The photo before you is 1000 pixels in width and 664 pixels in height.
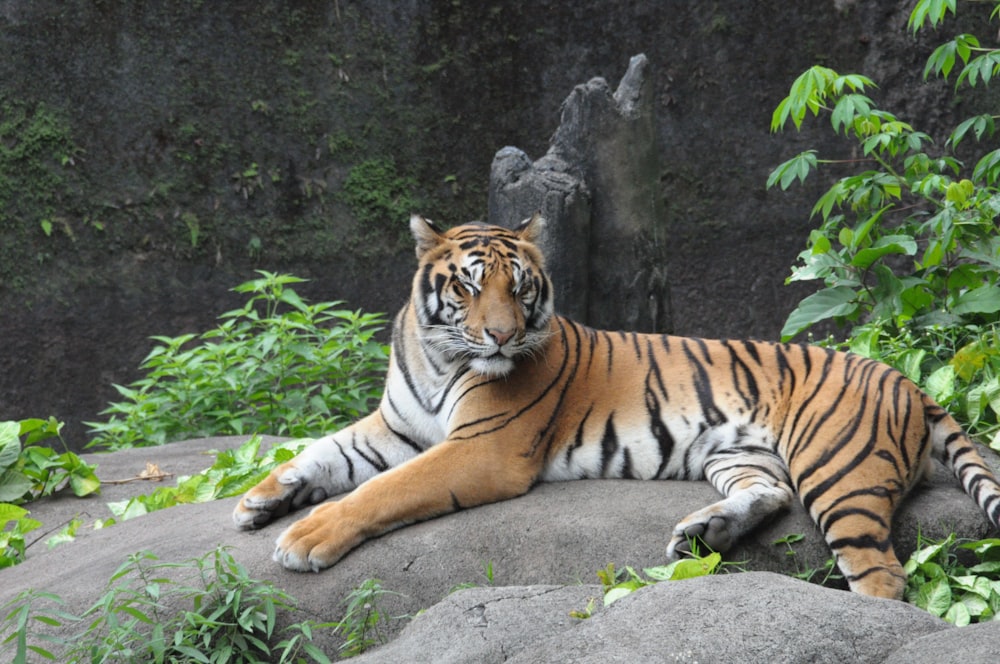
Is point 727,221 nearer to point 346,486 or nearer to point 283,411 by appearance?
point 283,411

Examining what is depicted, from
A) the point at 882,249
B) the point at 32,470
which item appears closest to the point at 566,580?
the point at 882,249

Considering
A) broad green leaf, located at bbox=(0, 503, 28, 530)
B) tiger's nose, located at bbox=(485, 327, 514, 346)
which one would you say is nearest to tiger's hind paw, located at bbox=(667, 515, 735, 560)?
tiger's nose, located at bbox=(485, 327, 514, 346)

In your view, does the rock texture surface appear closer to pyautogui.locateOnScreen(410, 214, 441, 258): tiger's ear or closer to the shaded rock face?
pyautogui.locateOnScreen(410, 214, 441, 258): tiger's ear

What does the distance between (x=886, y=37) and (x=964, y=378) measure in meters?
3.90

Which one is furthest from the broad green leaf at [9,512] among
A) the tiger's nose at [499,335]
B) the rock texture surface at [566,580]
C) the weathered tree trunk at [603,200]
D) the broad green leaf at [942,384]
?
the broad green leaf at [942,384]

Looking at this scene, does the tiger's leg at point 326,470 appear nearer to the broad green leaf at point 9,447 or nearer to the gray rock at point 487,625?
the gray rock at point 487,625

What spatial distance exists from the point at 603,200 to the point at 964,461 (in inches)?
96.7

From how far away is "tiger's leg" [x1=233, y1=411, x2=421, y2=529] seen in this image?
3.86 meters

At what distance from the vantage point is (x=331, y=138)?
7.77 metres

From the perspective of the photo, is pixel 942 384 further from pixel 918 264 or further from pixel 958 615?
pixel 958 615

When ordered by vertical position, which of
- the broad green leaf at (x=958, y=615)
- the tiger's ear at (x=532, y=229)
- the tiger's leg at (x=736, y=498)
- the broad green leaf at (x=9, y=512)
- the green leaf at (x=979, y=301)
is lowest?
the broad green leaf at (x=9, y=512)

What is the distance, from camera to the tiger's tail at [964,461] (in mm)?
3541

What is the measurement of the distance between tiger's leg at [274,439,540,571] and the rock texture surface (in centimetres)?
5

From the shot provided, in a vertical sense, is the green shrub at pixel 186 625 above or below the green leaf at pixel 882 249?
below
